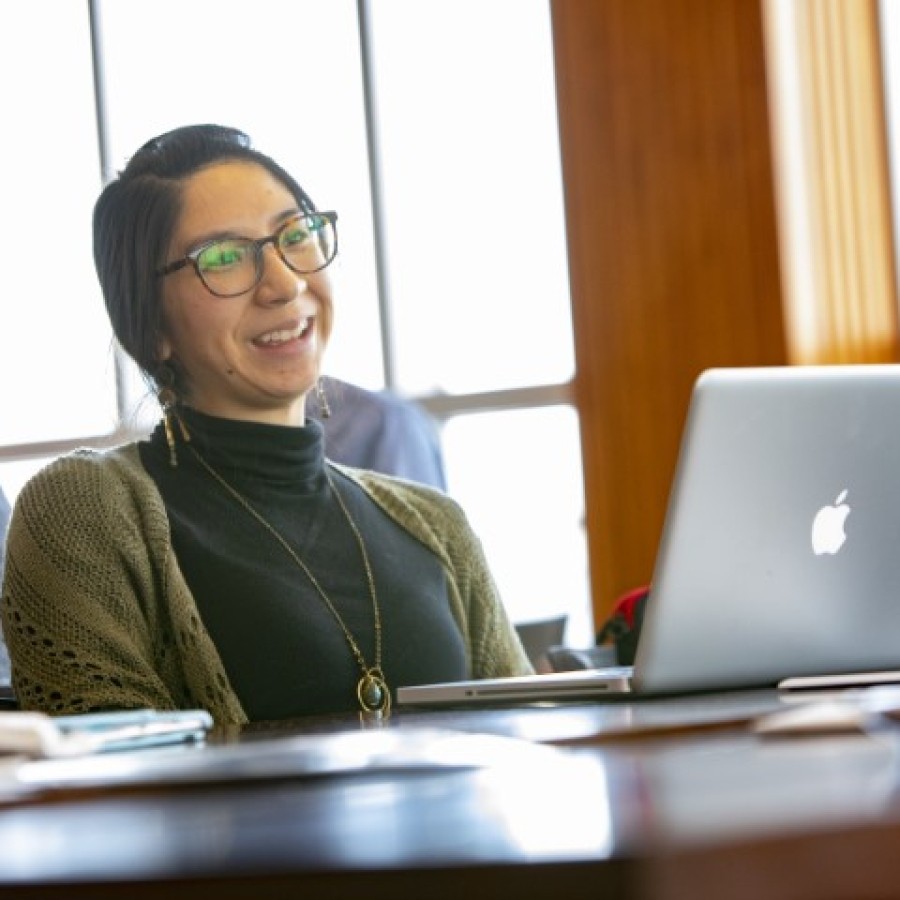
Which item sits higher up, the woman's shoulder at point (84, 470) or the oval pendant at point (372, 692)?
the woman's shoulder at point (84, 470)

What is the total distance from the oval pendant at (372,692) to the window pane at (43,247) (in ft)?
16.0

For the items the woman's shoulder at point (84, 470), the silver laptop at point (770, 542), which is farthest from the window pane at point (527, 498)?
the silver laptop at point (770, 542)

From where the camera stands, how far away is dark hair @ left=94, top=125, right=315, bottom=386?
8.11ft

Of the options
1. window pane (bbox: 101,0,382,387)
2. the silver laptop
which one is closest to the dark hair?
the silver laptop

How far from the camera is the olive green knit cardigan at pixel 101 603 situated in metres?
2.04

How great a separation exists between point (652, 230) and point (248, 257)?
363cm

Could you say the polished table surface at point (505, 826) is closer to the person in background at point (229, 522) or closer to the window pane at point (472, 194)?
the person in background at point (229, 522)

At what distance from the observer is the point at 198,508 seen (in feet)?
7.65

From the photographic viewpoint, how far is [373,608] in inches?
92.9

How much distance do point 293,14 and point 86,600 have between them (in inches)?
197

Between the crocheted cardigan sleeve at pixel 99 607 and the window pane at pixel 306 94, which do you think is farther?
the window pane at pixel 306 94

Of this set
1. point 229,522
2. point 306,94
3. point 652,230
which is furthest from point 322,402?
point 306,94

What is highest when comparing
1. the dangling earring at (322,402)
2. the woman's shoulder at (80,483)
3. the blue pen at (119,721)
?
the dangling earring at (322,402)

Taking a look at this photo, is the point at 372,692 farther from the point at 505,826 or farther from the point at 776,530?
the point at 505,826
